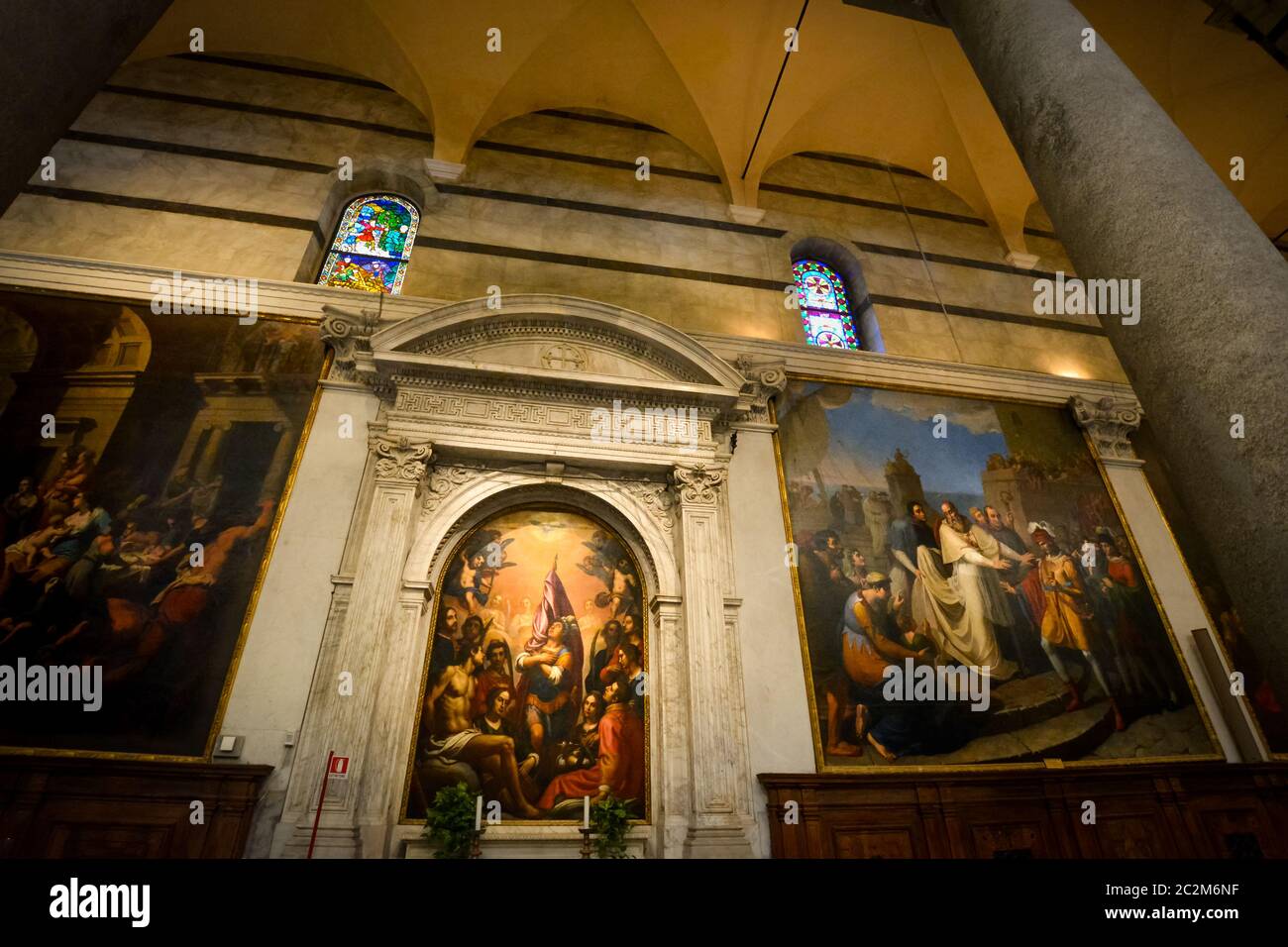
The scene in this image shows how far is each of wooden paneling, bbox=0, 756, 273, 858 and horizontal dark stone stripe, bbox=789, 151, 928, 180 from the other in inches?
451

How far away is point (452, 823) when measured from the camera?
16.2 feet

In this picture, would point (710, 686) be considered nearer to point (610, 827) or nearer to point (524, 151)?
point (610, 827)

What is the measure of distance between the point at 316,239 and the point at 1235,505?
895cm

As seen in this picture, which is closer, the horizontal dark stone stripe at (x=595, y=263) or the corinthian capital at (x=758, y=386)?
the corinthian capital at (x=758, y=386)

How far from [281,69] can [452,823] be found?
35.2ft

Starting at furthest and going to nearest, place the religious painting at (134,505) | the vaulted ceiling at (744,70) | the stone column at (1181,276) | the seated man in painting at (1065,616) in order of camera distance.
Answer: the vaulted ceiling at (744,70)
the seated man in painting at (1065,616)
the religious painting at (134,505)
the stone column at (1181,276)

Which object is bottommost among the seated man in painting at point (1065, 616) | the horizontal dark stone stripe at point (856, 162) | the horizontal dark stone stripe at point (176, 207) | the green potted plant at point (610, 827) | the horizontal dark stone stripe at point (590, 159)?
the green potted plant at point (610, 827)

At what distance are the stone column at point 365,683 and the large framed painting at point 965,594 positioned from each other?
3838mm

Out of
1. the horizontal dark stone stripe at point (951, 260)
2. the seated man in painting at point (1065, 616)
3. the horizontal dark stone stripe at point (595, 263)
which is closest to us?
the seated man in painting at point (1065, 616)

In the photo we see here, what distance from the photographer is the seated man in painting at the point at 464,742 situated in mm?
5383

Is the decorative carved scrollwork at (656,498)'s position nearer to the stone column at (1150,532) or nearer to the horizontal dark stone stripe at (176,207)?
the horizontal dark stone stripe at (176,207)

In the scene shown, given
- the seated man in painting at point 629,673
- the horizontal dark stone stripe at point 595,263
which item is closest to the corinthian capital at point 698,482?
the seated man in painting at point 629,673

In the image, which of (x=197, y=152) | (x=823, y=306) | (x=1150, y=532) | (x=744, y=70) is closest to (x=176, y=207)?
(x=197, y=152)

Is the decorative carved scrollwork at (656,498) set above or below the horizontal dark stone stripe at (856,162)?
below
